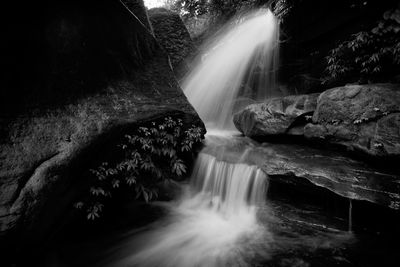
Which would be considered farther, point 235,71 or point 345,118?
point 235,71

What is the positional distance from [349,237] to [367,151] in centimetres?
157

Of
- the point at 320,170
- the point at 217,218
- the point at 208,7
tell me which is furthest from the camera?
the point at 208,7

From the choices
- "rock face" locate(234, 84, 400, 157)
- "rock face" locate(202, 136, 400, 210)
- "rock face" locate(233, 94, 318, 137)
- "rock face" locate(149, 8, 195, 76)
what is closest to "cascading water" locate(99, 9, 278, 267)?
"rock face" locate(202, 136, 400, 210)

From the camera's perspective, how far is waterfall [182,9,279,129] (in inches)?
356

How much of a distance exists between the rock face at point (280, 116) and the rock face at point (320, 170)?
399mm

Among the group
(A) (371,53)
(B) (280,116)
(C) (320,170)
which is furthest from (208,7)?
(C) (320,170)

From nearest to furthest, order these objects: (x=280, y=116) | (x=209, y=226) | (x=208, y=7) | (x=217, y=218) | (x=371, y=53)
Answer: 1. (x=209, y=226)
2. (x=217, y=218)
3. (x=371, y=53)
4. (x=280, y=116)
5. (x=208, y=7)

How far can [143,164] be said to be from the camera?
483 centimetres

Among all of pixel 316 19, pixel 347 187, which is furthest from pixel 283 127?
pixel 316 19

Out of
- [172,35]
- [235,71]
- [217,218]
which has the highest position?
[172,35]

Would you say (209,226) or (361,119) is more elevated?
(361,119)

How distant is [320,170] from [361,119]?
1355mm

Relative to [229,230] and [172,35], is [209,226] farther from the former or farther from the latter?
[172,35]

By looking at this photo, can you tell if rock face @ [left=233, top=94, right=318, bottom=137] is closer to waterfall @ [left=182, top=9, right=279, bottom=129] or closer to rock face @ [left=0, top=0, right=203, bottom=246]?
rock face @ [left=0, top=0, right=203, bottom=246]
